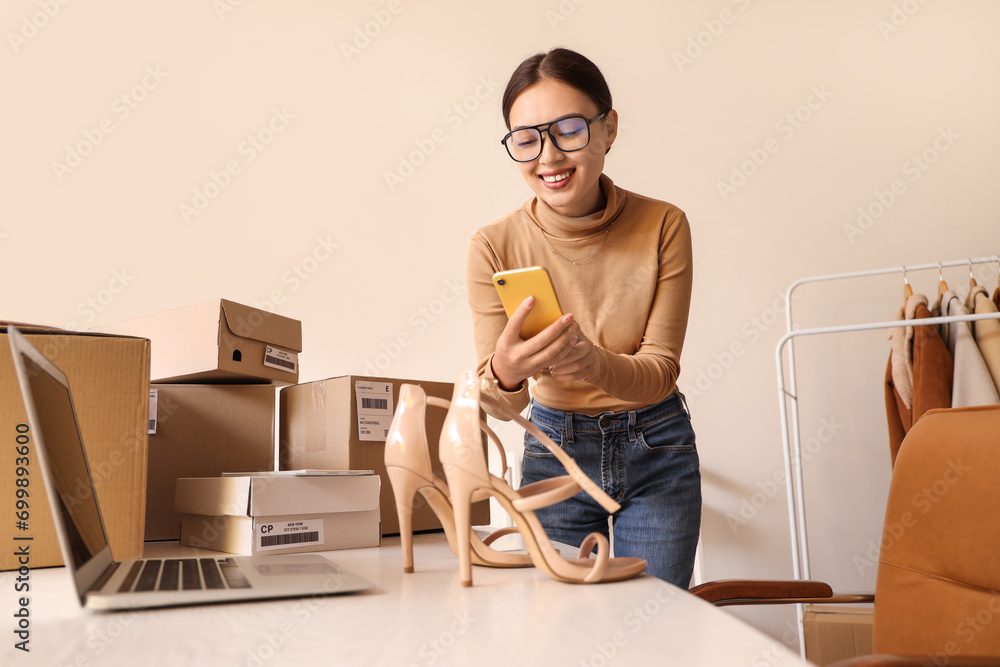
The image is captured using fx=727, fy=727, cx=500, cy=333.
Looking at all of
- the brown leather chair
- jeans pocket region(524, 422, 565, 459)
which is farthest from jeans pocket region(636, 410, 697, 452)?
the brown leather chair

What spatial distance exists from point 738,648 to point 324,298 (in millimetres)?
1962

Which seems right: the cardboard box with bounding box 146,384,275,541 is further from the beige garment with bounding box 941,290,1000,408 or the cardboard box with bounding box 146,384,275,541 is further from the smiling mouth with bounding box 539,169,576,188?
the beige garment with bounding box 941,290,1000,408

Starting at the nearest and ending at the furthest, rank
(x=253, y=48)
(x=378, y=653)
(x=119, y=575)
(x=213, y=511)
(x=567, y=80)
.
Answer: (x=378, y=653)
(x=119, y=575)
(x=213, y=511)
(x=567, y=80)
(x=253, y=48)

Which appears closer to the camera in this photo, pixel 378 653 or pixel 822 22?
pixel 378 653

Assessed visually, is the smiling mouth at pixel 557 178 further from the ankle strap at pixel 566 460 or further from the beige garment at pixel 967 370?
the beige garment at pixel 967 370

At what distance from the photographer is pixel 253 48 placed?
2.29 meters

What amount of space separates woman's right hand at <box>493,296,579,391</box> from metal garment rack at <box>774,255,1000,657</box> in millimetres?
1180

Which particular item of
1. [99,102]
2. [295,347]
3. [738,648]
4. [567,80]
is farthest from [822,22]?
[738,648]

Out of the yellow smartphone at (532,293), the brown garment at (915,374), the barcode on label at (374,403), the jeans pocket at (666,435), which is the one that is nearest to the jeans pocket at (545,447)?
the jeans pocket at (666,435)

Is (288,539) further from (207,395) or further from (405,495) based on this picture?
(207,395)

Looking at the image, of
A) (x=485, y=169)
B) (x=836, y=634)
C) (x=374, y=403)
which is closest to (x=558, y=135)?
(x=374, y=403)

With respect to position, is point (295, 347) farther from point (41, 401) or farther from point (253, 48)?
point (253, 48)

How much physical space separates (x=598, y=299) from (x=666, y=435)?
0.24 m

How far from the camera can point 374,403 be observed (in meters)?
1.10
